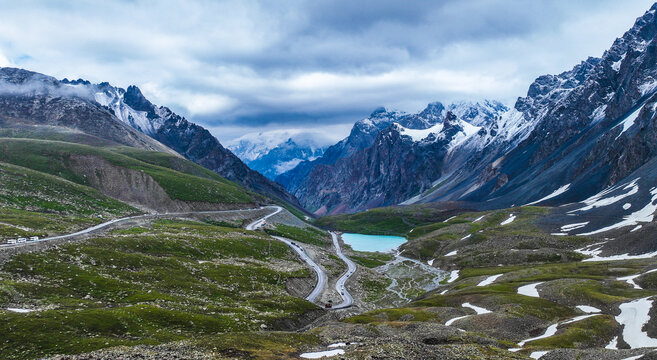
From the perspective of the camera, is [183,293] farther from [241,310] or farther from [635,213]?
[635,213]

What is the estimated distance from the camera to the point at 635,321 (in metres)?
67.1

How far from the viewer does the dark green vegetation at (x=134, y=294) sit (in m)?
46.5

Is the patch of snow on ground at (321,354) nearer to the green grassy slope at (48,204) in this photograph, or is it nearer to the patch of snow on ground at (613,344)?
the patch of snow on ground at (613,344)

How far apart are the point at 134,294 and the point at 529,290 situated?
83.2m

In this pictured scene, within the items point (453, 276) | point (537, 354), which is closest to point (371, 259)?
point (453, 276)

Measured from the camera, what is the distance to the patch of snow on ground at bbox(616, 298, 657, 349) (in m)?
60.0

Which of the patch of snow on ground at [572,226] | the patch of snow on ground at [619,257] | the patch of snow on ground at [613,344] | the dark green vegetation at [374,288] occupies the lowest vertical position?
the dark green vegetation at [374,288]

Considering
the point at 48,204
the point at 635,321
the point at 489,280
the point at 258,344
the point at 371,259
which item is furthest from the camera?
the point at 371,259

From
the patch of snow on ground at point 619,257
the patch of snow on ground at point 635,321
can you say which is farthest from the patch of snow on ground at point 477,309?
the patch of snow on ground at point 619,257

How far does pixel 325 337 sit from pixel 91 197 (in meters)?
141

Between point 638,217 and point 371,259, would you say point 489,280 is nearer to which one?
point 371,259

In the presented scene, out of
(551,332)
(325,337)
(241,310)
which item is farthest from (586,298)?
(241,310)

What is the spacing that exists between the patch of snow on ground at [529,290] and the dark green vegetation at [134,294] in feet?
163

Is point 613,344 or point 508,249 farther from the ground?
point 613,344
